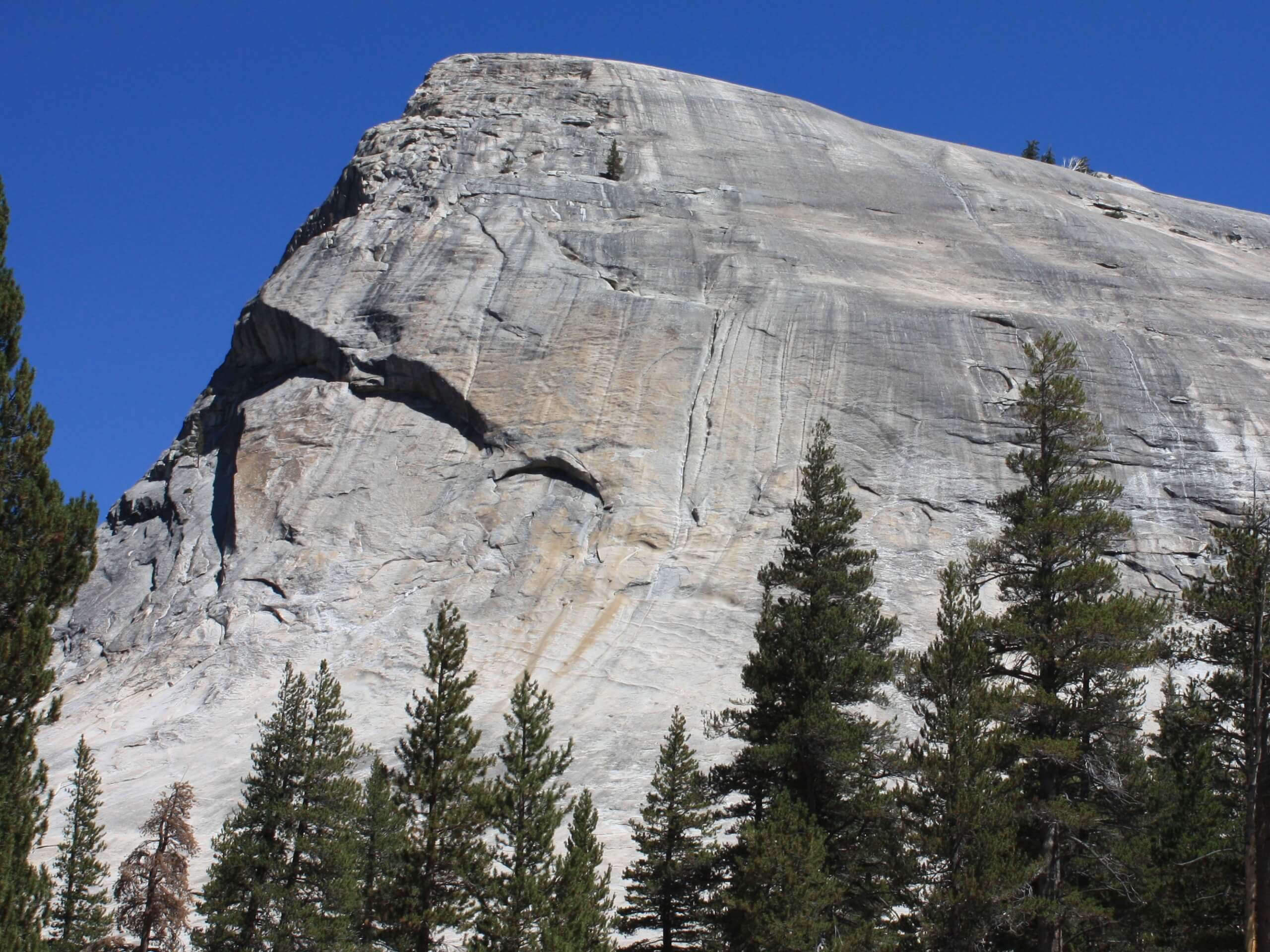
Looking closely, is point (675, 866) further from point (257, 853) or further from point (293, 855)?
point (257, 853)

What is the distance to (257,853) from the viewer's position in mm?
20906

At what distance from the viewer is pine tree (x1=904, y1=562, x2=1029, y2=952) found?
16.7 m

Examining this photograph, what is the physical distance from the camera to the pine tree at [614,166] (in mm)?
46781

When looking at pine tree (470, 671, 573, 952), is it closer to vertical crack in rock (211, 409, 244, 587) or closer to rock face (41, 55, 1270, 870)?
rock face (41, 55, 1270, 870)

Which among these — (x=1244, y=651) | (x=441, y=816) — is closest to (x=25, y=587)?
(x=441, y=816)

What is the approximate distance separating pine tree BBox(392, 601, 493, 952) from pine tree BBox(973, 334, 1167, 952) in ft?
27.0

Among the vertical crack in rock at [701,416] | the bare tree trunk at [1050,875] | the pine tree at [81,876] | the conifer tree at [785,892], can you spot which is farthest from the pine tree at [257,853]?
the vertical crack in rock at [701,416]

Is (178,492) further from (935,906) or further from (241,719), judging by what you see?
(935,906)

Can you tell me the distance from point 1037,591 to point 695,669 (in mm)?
12555

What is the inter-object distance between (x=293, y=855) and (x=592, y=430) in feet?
57.2

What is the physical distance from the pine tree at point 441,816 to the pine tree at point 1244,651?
1070 centimetres

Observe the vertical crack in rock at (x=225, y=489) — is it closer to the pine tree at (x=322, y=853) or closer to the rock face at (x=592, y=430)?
the rock face at (x=592, y=430)

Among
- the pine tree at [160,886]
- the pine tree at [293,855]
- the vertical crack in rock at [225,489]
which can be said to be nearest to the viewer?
the pine tree at [293,855]

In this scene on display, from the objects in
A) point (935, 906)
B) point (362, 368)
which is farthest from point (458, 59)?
point (935, 906)
